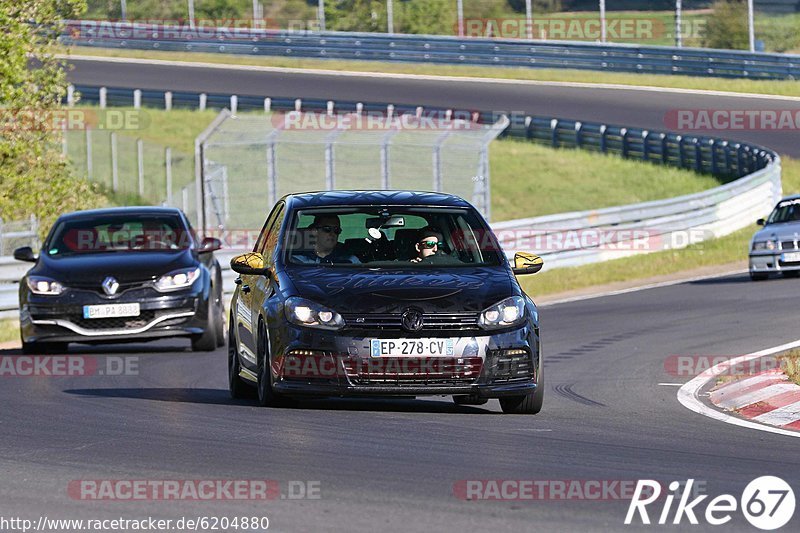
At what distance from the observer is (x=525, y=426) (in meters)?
9.73

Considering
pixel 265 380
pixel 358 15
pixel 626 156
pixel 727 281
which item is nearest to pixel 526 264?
pixel 265 380

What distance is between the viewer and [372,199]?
11.1 meters

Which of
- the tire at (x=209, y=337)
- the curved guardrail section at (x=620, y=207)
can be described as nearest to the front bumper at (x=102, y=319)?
the tire at (x=209, y=337)

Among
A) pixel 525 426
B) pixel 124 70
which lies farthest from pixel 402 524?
pixel 124 70

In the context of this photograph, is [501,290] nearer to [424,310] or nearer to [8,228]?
[424,310]

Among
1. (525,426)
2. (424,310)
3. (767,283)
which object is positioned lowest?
(767,283)

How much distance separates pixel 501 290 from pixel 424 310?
0.60 m

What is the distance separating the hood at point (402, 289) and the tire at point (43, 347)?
637 centimetres

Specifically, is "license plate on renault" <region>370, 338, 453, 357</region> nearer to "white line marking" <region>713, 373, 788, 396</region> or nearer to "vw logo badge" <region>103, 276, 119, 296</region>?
"white line marking" <region>713, 373, 788, 396</region>

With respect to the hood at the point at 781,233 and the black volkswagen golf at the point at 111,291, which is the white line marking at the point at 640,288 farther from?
the black volkswagen golf at the point at 111,291

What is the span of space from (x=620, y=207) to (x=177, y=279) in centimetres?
1386

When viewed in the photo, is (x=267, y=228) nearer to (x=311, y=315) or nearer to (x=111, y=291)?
(x=311, y=315)

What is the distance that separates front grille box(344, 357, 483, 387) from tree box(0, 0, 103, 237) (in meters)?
12.7

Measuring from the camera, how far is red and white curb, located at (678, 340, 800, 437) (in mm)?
9992
